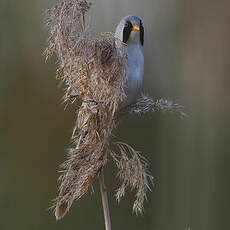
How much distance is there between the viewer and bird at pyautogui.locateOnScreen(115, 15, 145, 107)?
1.17 m

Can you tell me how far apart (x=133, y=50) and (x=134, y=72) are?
10cm

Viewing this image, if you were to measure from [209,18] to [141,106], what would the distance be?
1.88 m

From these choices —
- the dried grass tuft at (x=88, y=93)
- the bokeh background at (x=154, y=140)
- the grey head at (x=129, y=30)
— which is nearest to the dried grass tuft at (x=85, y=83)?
the dried grass tuft at (x=88, y=93)

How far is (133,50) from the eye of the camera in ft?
4.13

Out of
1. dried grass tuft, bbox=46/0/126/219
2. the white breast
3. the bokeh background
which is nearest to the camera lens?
dried grass tuft, bbox=46/0/126/219

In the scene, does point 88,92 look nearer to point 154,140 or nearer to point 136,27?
point 136,27

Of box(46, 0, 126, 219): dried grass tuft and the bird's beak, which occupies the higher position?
the bird's beak

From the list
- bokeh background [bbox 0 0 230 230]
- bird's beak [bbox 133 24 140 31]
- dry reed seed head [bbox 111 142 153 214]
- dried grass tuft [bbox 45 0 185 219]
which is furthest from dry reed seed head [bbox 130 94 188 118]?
bokeh background [bbox 0 0 230 230]

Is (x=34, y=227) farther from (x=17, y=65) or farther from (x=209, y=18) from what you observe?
(x=209, y=18)

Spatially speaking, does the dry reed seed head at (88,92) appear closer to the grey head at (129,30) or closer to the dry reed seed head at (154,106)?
the dry reed seed head at (154,106)

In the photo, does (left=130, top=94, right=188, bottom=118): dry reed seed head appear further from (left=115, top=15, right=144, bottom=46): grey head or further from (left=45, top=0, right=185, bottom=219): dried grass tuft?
(left=115, top=15, right=144, bottom=46): grey head

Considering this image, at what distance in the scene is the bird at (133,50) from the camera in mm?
1172

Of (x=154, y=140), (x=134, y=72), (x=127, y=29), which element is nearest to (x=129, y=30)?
(x=127, y=29)

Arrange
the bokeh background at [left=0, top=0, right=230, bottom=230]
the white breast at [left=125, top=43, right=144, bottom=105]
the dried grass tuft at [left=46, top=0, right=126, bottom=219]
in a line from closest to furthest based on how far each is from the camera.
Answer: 1. the dried grass tuft at [left=46, top=0, right=126, bottom=219]
2. the white breast at [left=125, top=43, right=144, bottom=105]
3. the bokeh background at [left=0, top=0, right=230, bottom=230]
